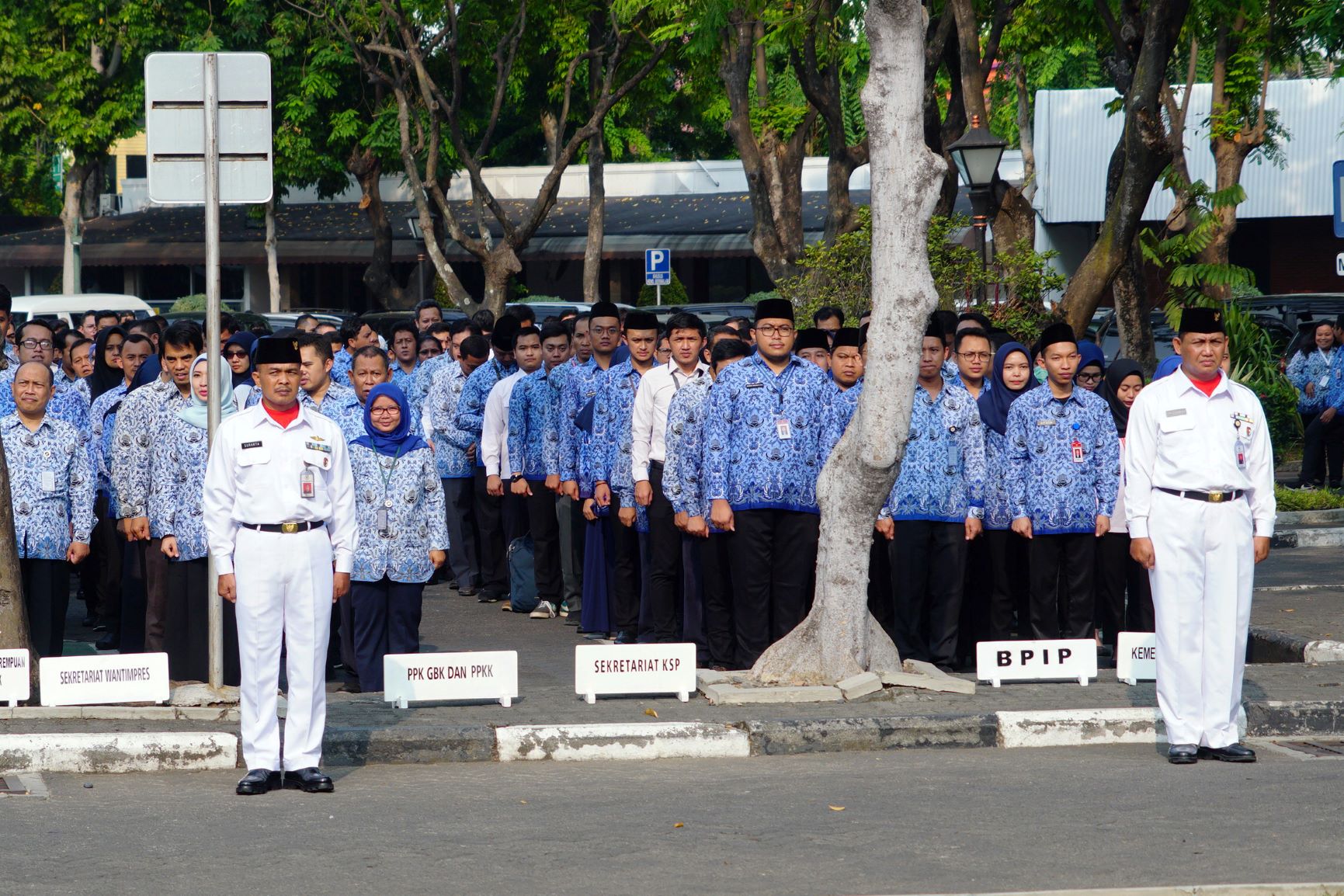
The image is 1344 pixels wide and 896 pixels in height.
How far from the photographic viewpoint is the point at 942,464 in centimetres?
1005

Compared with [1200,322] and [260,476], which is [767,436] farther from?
[260,476]

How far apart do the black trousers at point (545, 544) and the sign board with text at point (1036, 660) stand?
4.40 m

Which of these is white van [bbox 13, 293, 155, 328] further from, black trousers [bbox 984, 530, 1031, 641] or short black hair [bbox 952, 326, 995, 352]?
black trousers [bbox 984, 530, 1031, 641]

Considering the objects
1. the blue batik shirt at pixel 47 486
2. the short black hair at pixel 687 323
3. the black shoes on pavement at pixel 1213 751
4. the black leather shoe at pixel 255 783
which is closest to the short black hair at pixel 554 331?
the short black hair at pixel 687 323

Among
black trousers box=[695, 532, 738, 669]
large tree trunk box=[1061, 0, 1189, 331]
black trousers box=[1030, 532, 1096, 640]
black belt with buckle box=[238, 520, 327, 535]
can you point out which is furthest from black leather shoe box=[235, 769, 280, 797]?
large tree trunk box=[1061, 0, 1189, 331]

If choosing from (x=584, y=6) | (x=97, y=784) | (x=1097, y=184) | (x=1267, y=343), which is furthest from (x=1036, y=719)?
(x=1097, y=184)

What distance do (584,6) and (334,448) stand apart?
21.3m

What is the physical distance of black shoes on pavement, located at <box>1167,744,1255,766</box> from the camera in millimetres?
7828

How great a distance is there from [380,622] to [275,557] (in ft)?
7.30

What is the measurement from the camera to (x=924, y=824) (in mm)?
6656

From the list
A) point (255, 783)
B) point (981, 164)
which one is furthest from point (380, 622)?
point (981, 164)

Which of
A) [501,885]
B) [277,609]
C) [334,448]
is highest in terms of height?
[334,448]

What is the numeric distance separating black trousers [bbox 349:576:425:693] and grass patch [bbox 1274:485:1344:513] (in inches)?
417

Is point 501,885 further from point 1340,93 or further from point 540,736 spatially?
point 1340,93
